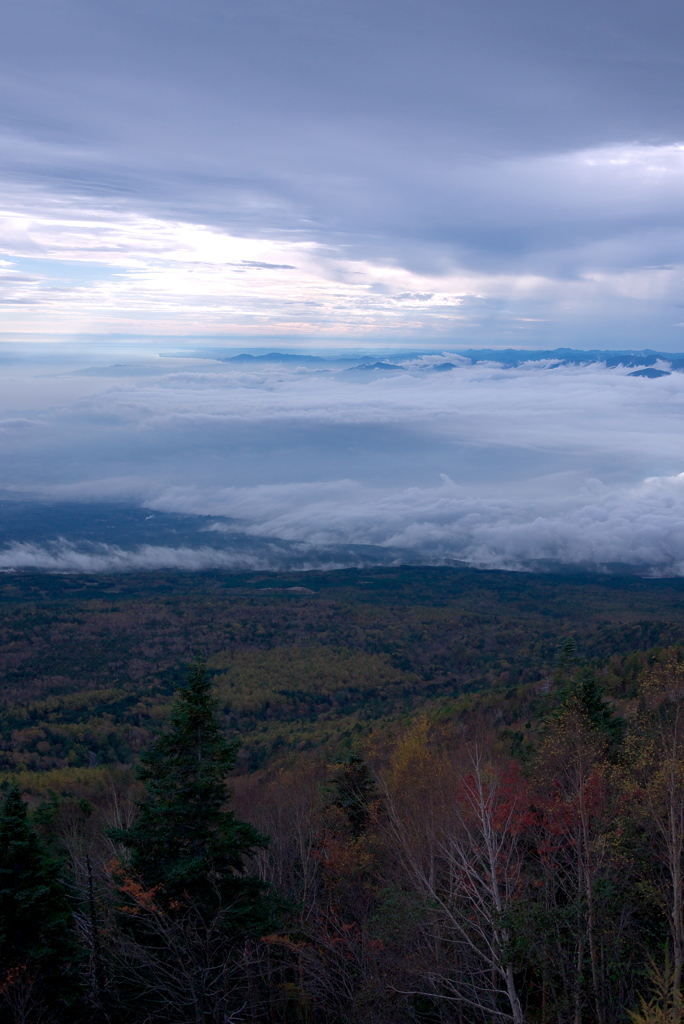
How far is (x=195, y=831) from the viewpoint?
1595 cm

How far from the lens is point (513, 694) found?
5594 centimetres

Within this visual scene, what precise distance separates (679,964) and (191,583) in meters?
150

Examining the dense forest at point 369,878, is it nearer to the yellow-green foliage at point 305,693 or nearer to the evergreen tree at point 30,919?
the evergreen tree at point 30,919

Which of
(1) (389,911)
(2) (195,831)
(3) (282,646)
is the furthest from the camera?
(3) (282,646)

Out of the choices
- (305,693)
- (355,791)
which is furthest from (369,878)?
(305,693)

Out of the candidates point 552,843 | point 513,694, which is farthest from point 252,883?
point 513,694

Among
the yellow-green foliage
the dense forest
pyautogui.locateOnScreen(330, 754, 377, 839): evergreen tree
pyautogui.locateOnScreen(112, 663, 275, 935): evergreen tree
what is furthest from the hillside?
pyautogui.locateOnScreen(112, 663, 275, 935): evergreen tree

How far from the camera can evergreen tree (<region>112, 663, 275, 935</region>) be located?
15.8 meters

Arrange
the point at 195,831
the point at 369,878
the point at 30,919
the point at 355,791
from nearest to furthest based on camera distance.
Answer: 1. the point at 30,919
2. the point at 195,831
3. the point at 369,878
4. the point at 355,791

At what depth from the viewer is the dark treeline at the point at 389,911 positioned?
43.6 ft

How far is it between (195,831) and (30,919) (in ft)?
14.7

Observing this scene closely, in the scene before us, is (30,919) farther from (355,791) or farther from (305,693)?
(305,693)

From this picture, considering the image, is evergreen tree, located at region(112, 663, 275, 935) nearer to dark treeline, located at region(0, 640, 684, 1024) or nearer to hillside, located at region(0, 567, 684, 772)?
dark treeline, located at region(0, 640, 684, 1024)

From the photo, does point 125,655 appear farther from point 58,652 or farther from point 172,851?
point 172,851
